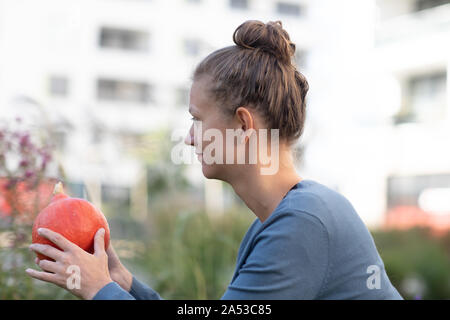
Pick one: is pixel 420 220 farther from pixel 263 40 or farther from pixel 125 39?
pixel 125 39

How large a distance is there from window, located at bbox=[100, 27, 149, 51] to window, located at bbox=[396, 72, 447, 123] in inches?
737

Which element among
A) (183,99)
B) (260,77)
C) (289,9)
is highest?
(289,9)

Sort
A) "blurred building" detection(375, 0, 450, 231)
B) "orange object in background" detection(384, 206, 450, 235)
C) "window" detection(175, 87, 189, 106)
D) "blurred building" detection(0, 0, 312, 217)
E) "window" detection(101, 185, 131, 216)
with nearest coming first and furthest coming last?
"window" detection(175, 87, 189, 106), "window" detection(101, 185, 131, 216), "orange object in background" detection(384, 206, 450, 235), "blurred building" detection(375, 0, 450, 231), "blurred building" detection(0, 0, 312, 217)

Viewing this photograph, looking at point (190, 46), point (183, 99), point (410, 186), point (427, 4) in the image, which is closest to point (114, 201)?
point (183, 99)

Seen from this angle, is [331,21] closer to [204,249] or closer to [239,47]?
[204,249]

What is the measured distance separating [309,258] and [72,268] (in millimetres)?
584

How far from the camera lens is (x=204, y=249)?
4113mm

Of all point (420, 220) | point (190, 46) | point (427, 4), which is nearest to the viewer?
point (420, 220)

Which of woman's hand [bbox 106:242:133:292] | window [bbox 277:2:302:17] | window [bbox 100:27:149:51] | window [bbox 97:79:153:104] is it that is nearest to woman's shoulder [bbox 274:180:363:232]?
woman's hand [bbox 106:242:133:292]

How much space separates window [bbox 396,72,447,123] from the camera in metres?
19.5

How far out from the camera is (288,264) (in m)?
1.30

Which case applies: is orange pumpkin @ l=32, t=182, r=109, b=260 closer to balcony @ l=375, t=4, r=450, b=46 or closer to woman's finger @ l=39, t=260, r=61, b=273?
woman's finger @ l=39, t=260, r=61, b=273

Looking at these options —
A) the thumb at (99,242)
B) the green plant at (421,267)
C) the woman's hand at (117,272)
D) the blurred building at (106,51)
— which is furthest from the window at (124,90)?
the thumb at (99,242)

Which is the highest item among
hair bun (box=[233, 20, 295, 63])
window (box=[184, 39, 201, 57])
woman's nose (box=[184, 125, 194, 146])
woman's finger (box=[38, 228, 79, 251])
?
window (box=[184, 39, 201, 57])
